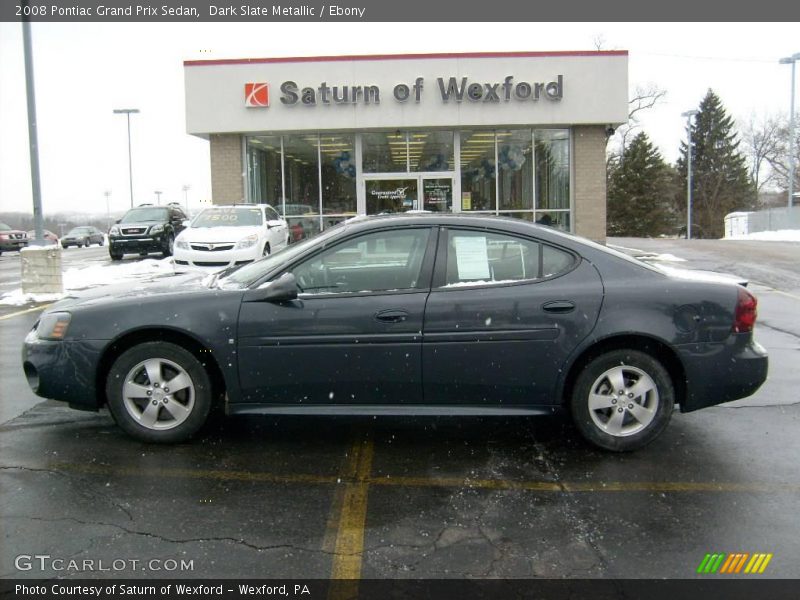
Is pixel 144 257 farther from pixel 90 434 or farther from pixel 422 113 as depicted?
pixel 90 434

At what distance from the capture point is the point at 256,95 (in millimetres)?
17781

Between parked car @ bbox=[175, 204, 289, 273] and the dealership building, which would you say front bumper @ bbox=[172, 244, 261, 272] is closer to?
parked car @ bbox=[175, 204, 289, 273]

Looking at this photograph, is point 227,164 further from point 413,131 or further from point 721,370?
point 721,370

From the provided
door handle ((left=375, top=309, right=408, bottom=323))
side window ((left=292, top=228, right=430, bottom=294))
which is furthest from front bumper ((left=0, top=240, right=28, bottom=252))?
door handle ((left=375, top=309, right=408, bottom=323))

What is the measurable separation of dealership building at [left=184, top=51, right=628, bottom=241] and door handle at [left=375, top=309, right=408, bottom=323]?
1374 centimetres

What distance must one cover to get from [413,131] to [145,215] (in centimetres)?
856

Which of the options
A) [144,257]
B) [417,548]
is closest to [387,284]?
[417,548]

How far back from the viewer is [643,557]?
10.4ft

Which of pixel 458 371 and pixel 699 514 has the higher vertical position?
pixel 458 371

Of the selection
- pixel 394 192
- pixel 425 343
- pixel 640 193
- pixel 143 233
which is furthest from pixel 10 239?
pixel 640 193

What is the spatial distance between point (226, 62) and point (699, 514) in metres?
16.9

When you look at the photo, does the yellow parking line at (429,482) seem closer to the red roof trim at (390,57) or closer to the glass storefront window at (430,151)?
the red roof trim at (390,57)

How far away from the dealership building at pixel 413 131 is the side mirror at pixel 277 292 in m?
13.9

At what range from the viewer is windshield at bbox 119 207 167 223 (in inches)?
808
